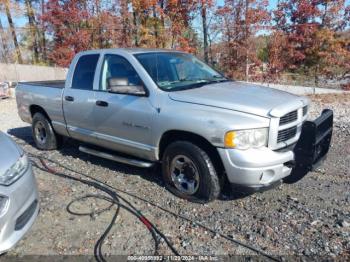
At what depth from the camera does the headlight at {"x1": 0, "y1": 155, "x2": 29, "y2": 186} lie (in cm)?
290

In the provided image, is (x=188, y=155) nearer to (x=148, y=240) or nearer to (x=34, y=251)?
(x=148, y=240)

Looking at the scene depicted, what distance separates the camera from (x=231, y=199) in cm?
420

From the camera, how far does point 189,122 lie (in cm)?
383

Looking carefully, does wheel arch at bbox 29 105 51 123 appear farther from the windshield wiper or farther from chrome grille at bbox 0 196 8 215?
chrome grille at bbox 0 196 8 215

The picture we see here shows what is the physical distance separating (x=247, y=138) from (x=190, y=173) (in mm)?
934

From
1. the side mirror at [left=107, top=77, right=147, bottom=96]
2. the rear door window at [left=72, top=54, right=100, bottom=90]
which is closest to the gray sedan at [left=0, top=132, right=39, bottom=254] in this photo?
the side mirror at [left=107, top=77, right=147, bottom=96]

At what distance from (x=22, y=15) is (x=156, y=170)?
21.8 meters

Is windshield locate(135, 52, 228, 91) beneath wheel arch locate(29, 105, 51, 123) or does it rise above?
above

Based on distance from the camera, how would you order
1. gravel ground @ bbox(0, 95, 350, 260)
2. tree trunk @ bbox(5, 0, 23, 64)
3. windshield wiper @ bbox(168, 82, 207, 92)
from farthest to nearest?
tree trunk @ bbox(5, 0, 23, 64), windshield wiper @ bbox(168, 82, 207, 92), gravel ground @ bbox(0, 95, 350, 260)

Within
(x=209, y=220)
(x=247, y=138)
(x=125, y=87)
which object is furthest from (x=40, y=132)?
(x=247, y=138)

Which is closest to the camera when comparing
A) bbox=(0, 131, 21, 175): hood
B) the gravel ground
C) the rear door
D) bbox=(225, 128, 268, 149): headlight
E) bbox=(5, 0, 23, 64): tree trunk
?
bbox=(0, 131, 21, 175): hood

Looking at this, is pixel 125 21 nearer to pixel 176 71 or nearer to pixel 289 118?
pixel 176 71

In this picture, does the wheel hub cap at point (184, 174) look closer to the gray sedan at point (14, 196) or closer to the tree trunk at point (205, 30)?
the gray sedan at point (14, 196)

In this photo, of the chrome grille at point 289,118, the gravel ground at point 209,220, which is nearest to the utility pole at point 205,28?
the gravel ground at point 209,220
